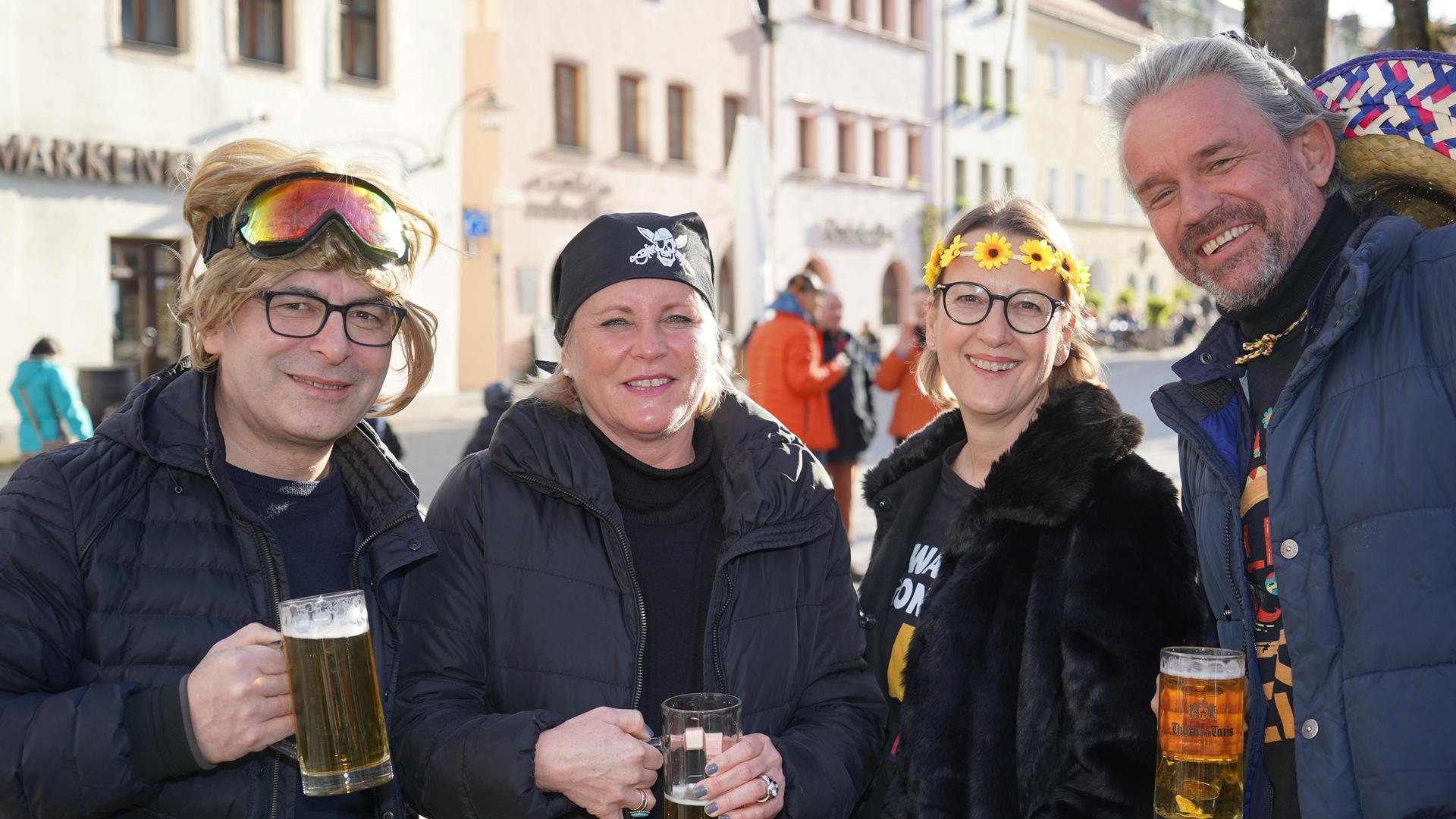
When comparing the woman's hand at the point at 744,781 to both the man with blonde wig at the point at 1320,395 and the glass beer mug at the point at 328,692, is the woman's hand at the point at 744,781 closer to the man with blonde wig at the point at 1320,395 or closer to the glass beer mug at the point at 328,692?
the glass beer mug at the point at 328,692

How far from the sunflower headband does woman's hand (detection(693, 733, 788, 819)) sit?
1284mm

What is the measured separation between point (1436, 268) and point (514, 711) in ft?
6.29

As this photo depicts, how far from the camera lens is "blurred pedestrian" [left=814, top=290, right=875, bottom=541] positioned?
9352 mm

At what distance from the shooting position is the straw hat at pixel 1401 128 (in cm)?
273

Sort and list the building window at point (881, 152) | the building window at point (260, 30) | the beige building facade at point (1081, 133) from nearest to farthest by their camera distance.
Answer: the building window at point (260, 30), the building window at point (881, 152), the beige building facade at point (1081, 133)

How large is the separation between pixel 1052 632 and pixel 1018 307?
0.82 metres

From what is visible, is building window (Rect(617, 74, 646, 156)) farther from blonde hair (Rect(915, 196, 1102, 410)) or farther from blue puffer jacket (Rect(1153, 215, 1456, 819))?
blue puffer jacket (Rect(1153, 215, 1456, 819))

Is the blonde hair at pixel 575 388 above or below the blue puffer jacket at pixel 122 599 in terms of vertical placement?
above

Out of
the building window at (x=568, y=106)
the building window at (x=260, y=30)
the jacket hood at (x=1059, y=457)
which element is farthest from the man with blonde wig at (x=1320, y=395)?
the building window at (x=568, y=106)

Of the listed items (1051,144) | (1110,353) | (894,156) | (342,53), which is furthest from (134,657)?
(1051,144)

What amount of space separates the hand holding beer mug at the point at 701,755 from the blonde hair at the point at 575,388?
886mm

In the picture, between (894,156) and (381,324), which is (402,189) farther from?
(894,156)

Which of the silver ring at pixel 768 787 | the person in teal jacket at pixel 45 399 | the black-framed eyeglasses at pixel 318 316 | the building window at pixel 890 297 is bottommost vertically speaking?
the silver ring at pixel 768 787

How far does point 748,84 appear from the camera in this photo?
1136 inches
